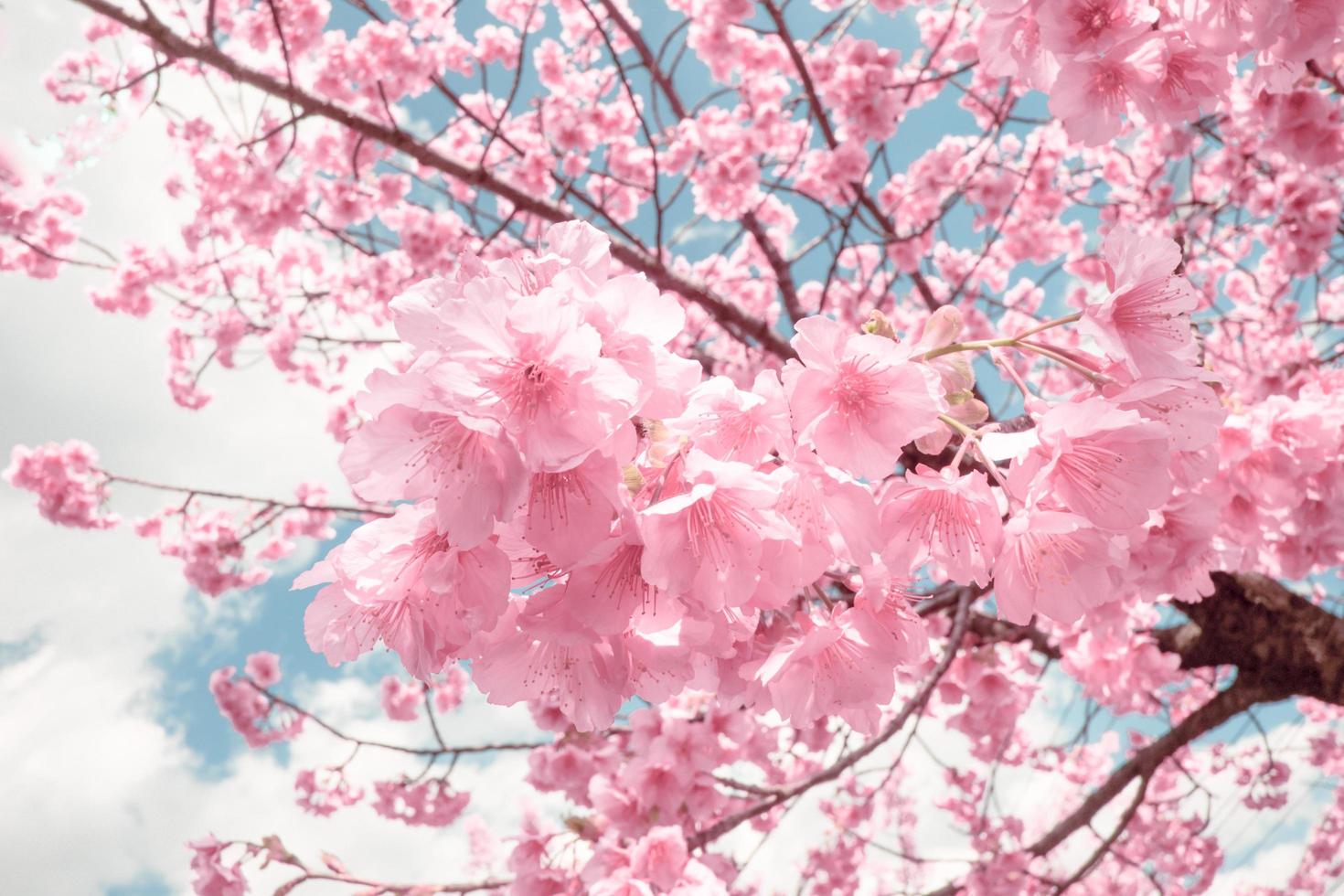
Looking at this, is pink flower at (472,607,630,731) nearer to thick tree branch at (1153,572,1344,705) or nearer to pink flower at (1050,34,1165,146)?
pink flower at (1050,34,1165,146)

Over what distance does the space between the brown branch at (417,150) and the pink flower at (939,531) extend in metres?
2.56

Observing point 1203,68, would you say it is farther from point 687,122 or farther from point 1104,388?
point 687,122

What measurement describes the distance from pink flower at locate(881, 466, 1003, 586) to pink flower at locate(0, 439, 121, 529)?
663 cm

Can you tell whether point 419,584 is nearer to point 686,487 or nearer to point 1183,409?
point 686,487

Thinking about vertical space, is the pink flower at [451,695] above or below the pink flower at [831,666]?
above

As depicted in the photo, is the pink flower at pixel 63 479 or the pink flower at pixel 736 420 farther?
the pink flower at pixel 63 479

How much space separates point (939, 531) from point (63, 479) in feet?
22.6

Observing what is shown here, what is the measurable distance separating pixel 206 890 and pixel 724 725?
2.35 meters

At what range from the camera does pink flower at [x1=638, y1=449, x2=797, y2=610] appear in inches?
36.6

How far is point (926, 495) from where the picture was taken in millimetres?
1089

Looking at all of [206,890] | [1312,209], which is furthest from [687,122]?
[206,890]

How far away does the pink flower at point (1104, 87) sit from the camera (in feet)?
5.58

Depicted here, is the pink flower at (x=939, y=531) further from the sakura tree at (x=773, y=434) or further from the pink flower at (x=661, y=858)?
the pink flower at (x=661, y=858)

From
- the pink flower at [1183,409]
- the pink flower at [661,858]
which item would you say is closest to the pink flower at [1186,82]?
the pink flower at [1183,409]
